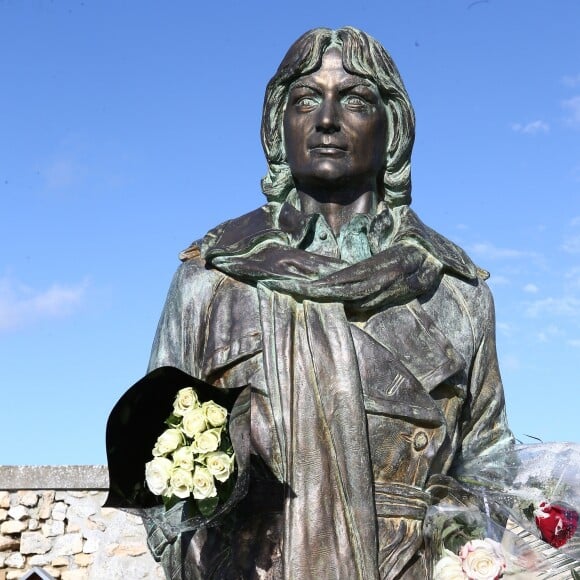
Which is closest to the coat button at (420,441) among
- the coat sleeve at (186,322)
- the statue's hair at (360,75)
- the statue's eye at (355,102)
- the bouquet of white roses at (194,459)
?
the bouquet of white roses at (194,459)

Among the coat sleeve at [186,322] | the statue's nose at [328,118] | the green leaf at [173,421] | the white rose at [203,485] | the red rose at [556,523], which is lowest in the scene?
the red rose at [556,523]

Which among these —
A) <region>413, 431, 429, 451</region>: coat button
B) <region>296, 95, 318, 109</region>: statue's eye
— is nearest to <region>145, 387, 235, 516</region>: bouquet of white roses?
Answer: <region>413, 431, 429, 451</region>: coat button

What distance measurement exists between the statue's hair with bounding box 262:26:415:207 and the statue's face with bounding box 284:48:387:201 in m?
0.03

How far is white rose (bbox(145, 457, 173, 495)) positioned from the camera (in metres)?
3.57

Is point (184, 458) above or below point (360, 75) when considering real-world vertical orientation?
below

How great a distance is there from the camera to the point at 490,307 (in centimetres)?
432

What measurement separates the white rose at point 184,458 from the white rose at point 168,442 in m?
0.02

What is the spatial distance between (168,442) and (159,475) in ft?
0.31

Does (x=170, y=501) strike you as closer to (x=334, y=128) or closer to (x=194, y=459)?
(x=194, y=459)

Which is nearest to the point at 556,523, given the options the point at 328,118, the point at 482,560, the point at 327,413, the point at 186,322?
the point at 482,560

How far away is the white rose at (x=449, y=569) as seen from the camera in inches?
141

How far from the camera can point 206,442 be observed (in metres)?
3.57

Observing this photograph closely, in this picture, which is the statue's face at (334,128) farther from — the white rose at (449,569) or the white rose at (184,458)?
the white rose at (449,569)

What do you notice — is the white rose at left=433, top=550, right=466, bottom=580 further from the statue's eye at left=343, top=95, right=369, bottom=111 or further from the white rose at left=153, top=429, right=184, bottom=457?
the statue's eye at left=343, top=95, right=369, bottom=111
